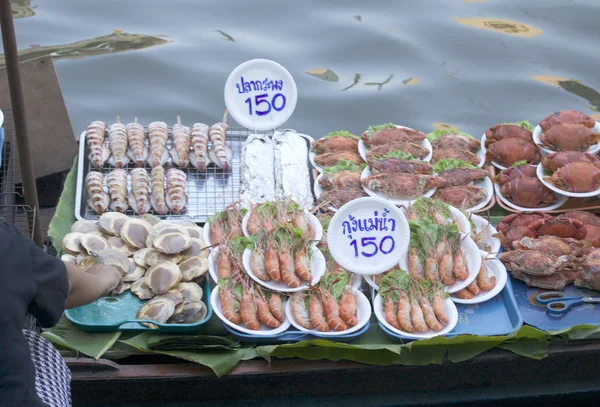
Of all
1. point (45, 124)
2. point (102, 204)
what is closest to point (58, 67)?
point (45, 124)

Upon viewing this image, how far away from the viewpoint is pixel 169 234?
3891 mm

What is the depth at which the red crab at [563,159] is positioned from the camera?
4.44m

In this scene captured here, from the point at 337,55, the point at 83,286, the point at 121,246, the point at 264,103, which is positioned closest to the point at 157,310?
the point at 121,246

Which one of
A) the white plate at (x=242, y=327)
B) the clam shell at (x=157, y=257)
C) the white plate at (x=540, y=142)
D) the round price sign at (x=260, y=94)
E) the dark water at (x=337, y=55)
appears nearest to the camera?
the white plate at (x=242, y=327)

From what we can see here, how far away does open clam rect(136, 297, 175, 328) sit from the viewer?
3.47 metres

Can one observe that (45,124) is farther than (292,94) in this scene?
Yes

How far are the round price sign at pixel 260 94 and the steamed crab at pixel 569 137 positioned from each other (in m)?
1.77

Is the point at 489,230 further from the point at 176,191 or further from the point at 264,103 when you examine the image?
the point at 176,191

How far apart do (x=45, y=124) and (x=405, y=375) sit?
120 inches

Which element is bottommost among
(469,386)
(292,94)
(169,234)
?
(469,386)

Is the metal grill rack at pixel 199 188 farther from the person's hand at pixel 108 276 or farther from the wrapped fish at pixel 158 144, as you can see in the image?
the person's hand at pixel 108 276

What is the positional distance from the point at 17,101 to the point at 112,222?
1.01 meters

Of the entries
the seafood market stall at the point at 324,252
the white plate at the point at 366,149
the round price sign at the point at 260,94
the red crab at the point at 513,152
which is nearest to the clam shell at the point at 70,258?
the seafood market stall at the point at 324,252

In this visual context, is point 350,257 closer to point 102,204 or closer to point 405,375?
point 405,375
